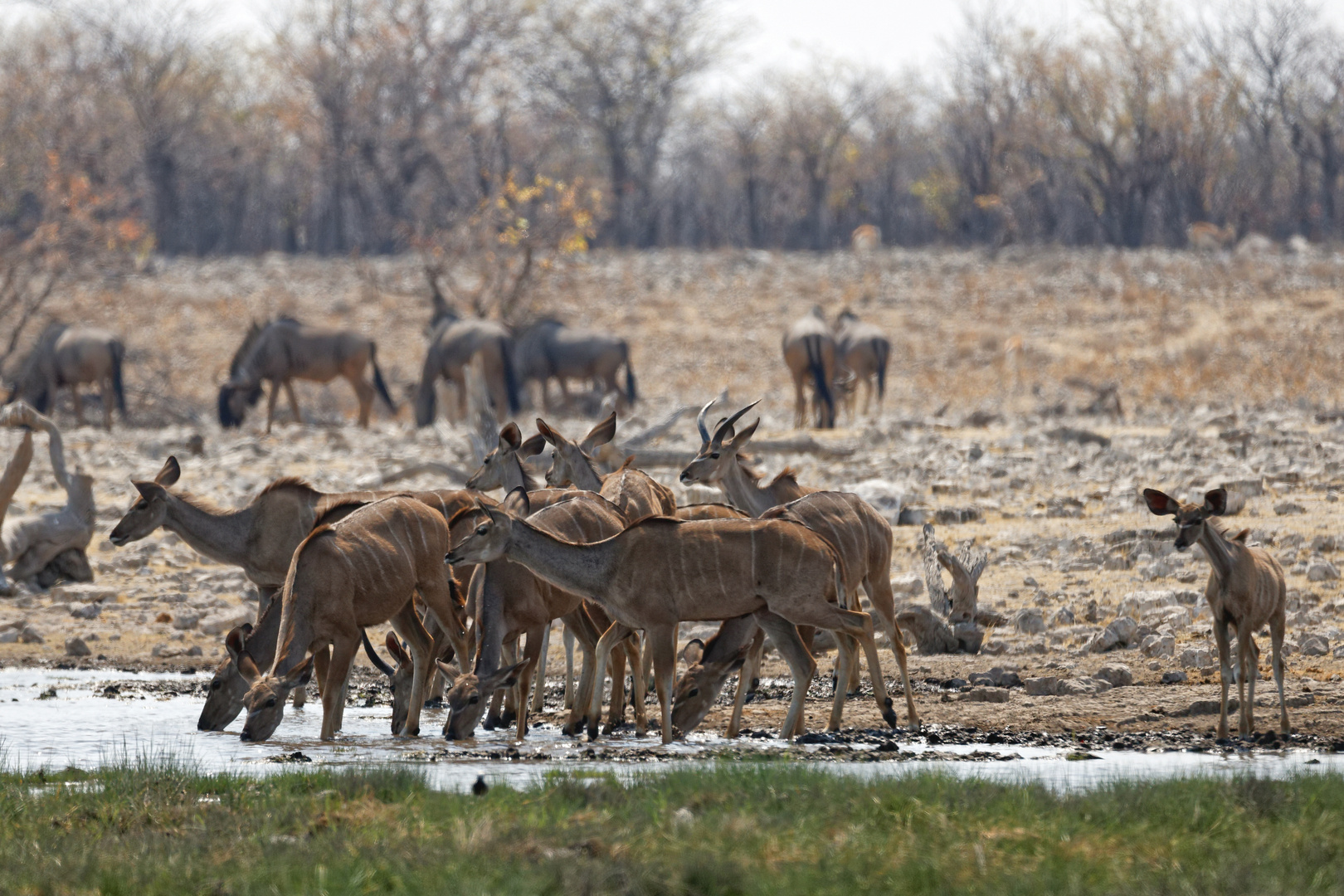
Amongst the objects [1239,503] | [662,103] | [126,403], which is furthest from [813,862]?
[662,103]

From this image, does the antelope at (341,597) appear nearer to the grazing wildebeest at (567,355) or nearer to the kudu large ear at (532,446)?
the kudu large ear at (532,446)

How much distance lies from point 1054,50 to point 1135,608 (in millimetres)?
42542

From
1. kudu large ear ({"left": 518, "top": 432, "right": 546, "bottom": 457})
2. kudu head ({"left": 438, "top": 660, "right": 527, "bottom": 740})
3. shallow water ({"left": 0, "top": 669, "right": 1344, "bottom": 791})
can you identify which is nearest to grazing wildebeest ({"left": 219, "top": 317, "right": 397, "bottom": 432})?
kudu large ear ({"left": 518, "top": 432, "right": 546, "bottom": 457})

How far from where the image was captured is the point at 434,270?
3562 centimetres

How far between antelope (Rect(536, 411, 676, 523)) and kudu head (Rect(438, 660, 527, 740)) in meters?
1.67

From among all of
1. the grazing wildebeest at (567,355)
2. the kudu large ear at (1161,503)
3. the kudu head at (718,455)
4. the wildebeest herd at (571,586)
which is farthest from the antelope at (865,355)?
the kudu large ear at (1161,503)

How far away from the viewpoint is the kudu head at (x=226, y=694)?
30.3 feet

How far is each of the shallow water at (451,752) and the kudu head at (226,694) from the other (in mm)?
70

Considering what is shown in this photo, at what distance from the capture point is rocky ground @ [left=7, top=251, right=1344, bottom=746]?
11.0 meters

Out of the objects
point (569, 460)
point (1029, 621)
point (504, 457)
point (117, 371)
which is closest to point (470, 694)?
point (504, 457)

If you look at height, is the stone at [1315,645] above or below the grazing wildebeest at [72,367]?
below

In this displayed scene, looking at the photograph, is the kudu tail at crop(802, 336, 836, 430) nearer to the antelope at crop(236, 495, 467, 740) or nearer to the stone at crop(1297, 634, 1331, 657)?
the stone at crop(1297, 634, 1331, 657)

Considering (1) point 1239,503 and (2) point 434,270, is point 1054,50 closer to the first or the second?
(2) point 434,270

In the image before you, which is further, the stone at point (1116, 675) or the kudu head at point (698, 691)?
the stone at point (1116, 675)
